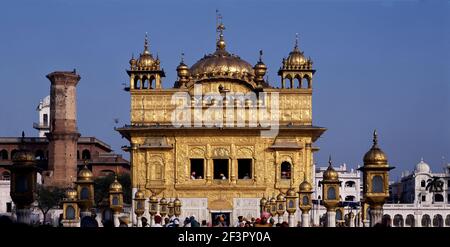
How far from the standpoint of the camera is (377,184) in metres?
23.1

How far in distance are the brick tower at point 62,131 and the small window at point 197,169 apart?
2720cm

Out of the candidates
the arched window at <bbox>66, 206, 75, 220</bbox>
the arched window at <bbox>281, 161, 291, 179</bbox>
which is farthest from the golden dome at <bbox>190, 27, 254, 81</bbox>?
the arched window at <bbox>66, 206, 75, 220</bbox>

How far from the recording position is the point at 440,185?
3585 inches

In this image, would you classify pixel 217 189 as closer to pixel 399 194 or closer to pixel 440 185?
pixel 440 185

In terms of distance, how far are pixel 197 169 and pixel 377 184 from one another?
2653 centimetres

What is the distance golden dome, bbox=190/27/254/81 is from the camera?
48.9 m

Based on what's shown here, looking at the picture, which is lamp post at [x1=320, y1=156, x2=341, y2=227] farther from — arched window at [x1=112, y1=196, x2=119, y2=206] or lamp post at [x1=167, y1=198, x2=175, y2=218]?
lamp post at [x1=167, y1=198, x2=175, y2=218]

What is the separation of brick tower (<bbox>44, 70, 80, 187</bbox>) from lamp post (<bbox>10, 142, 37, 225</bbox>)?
51580 millimetres

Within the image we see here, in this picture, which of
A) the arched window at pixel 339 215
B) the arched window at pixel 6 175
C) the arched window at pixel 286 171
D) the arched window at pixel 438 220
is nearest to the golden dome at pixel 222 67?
the arched window at pixel 286 171

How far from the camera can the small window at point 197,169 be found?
48.7m

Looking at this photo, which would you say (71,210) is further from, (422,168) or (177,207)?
(422,168)

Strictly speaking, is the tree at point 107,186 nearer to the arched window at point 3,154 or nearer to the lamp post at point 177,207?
the arched window at point 3,154
